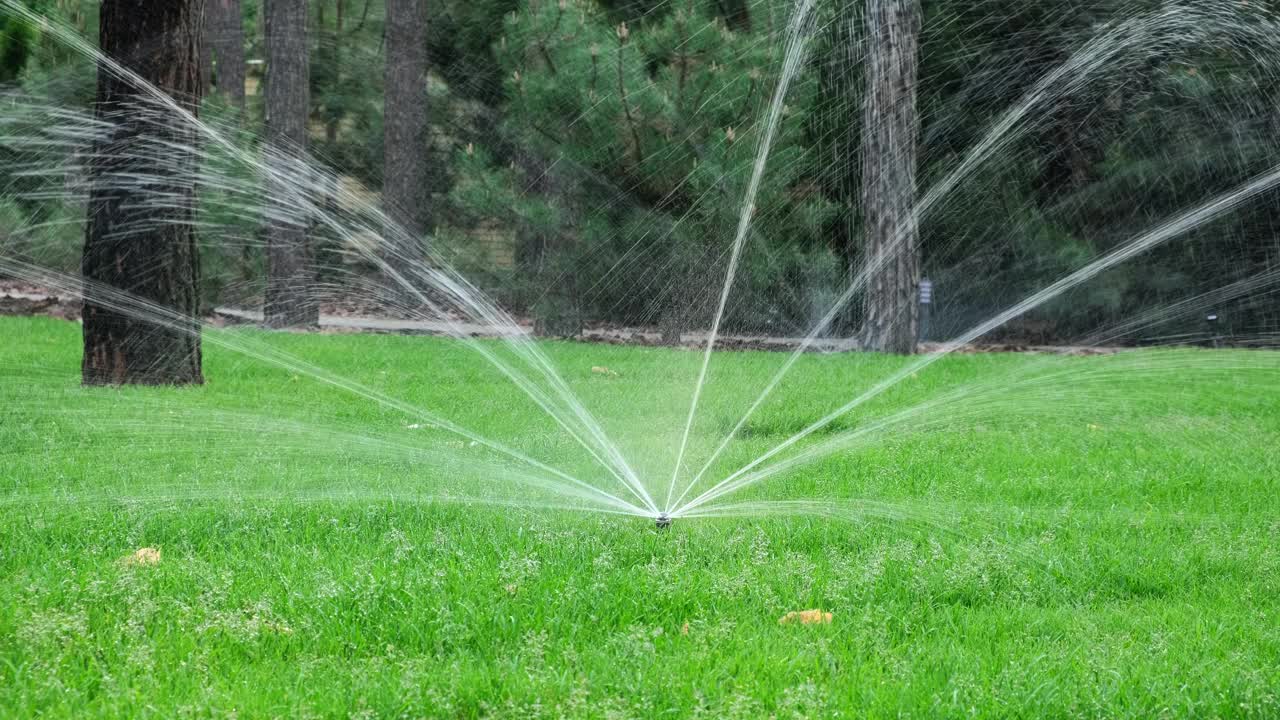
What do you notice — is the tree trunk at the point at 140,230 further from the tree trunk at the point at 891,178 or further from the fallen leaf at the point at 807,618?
the tree trunk at the point at 891,178

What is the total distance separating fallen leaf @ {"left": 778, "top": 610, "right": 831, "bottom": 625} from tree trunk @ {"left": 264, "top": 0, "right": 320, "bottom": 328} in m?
11.8

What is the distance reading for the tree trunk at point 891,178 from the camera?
40.4ft

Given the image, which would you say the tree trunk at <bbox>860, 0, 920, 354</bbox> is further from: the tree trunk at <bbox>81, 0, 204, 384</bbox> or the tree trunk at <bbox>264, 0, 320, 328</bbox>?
the tree trunk at <bbox>81, 0, 204, 384</bbox>

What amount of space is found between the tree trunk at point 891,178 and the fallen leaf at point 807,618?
32.2ft

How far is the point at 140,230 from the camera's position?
25.2 feet

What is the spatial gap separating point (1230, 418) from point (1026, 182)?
321 inches

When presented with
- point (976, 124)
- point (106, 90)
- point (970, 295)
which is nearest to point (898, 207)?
point (976, 124)

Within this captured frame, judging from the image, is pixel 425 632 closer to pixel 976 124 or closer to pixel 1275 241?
pixel 976 124

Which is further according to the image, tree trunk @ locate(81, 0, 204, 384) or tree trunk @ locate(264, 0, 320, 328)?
tree trunk @ locate(264, 0, 320, 328)

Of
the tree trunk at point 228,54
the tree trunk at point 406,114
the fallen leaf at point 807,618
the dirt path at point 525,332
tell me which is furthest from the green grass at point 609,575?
the tree trunk at point 228,54

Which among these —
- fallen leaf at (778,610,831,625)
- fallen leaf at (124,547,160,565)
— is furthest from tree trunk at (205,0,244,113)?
fallen leaf at (778,610,831,625)

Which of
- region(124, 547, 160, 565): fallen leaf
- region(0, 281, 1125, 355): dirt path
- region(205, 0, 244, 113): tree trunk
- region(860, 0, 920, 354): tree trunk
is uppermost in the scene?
region(205, 0, 244, 113): tree trunk

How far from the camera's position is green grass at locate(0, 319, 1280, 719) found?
262 centimetres

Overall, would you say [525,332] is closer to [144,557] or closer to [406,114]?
[406,114]
